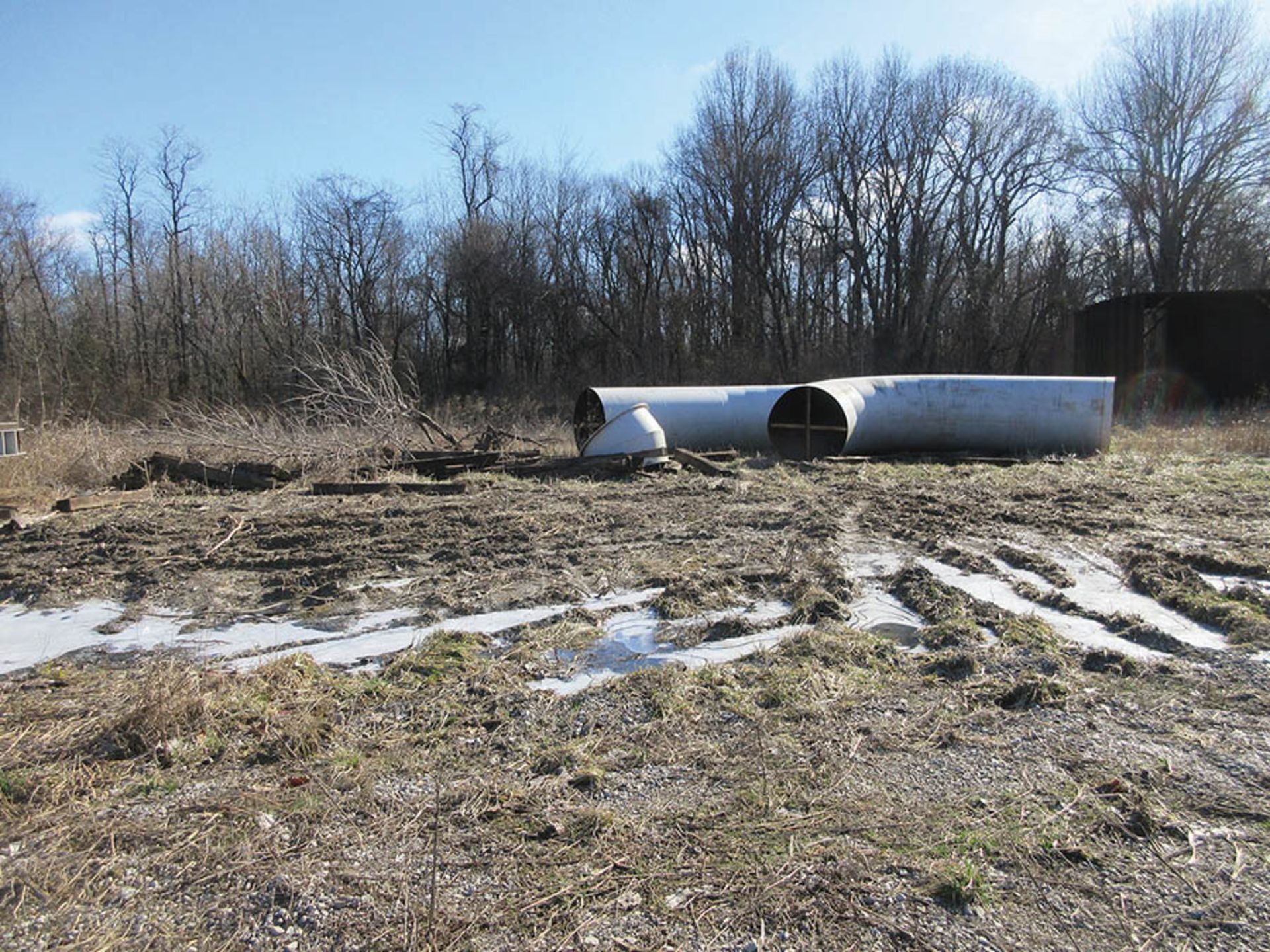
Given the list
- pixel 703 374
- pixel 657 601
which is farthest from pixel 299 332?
pixel 657 601

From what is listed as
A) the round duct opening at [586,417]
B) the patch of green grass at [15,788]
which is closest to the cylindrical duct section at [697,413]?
the round duct opening at [586,417]

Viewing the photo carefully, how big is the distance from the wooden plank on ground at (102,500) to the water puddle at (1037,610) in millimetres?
9027

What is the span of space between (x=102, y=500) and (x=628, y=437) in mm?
6639

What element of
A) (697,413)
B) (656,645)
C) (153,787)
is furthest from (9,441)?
(656,645)

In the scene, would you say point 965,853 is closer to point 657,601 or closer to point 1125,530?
point 657,601

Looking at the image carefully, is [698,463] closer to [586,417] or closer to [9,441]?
[586,417]

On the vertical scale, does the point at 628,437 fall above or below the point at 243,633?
above

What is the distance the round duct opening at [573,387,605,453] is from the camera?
47.0 ft

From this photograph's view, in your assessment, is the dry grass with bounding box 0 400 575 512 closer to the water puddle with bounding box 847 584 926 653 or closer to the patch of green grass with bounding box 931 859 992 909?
the water puddle with bounding box 847 584 926 653

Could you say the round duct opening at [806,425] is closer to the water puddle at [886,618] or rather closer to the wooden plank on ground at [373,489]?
the wooden plank on ground at [373,489]

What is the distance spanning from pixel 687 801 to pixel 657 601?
2.54 m

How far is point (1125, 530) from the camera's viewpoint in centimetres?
737

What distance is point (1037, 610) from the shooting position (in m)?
5.12

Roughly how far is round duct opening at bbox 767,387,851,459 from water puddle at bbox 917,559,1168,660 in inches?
270
